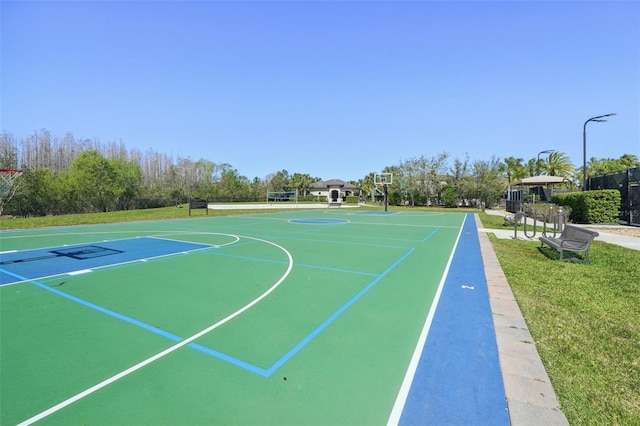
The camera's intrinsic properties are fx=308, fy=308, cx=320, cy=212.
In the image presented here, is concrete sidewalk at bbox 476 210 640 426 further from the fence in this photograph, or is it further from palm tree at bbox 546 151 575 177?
palm tree at bbox 546 151 575 177

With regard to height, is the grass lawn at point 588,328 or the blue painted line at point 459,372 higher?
the grass lawn at point 588,328

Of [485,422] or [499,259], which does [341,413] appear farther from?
[499,259]

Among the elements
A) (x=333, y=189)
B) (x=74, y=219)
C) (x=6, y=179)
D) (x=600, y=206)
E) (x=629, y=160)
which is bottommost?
(x=74, y=219)

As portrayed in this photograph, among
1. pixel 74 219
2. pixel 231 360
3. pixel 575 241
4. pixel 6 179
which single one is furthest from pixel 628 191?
pixel 6 179

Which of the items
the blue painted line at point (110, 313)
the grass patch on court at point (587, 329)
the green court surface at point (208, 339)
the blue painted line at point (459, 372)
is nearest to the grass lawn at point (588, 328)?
the grass patch on court at point (587, 329)

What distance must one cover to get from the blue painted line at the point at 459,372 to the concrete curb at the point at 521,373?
0.25 feet

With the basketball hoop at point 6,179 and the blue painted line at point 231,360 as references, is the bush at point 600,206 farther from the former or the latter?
the basketball hoop at point 6,179

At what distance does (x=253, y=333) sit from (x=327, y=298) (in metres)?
1.67

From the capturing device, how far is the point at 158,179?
6800 cm

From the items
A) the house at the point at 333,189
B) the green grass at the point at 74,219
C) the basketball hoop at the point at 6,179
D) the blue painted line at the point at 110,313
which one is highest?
the house at the point at 333,189

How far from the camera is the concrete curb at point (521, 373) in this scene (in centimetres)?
247

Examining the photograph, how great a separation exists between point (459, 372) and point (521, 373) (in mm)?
584

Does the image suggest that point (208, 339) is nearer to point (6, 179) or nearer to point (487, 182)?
point (6, 179)

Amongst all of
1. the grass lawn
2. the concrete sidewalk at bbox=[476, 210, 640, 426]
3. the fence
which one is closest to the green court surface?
the concrete sidewalk at bbox=[476, 210, 640, 426]
